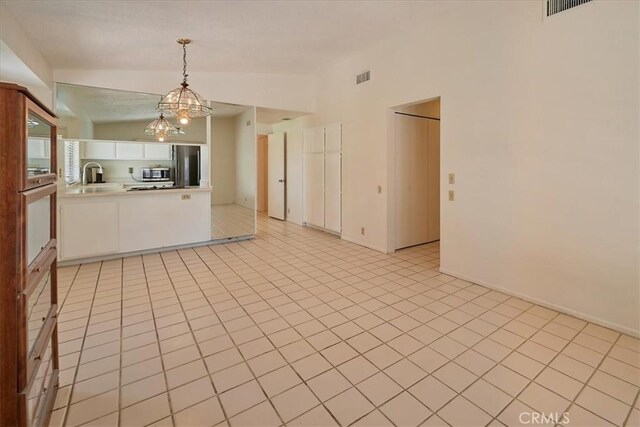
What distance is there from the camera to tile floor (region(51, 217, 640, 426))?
1738 mm

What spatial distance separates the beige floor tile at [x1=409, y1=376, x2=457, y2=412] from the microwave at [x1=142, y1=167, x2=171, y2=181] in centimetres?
477

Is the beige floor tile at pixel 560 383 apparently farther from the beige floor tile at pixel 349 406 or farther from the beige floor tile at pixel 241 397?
the beige floor tile at pixel 241 397

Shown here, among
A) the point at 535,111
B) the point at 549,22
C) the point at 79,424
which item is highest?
the point at 549,22

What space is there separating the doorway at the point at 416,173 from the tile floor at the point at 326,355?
4.93 ft

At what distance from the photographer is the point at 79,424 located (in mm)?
1643

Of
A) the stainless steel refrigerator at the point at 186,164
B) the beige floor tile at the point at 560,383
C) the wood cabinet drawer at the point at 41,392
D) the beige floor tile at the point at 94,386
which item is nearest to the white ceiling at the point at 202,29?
the stainless steel refrigerator at the point at 186,164

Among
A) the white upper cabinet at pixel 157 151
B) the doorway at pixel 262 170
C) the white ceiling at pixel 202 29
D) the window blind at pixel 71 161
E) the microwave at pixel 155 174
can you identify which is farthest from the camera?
the doorway at pixel 262 170

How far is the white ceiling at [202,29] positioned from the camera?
2900 millimetres

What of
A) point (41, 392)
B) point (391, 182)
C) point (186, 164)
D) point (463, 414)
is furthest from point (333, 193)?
point (41, 392)

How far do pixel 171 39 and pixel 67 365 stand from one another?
10.9 feet

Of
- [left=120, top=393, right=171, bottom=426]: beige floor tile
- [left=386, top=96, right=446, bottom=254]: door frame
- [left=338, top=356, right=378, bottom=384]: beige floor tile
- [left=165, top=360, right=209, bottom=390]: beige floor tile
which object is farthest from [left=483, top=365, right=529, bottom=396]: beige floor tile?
[left=386, top=96, right=446, bottom=254]: door frame

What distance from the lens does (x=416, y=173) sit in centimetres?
517

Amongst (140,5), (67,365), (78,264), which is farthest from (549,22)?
(78,264)

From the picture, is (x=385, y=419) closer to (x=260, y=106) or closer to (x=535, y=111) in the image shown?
(x=535, y=111)
